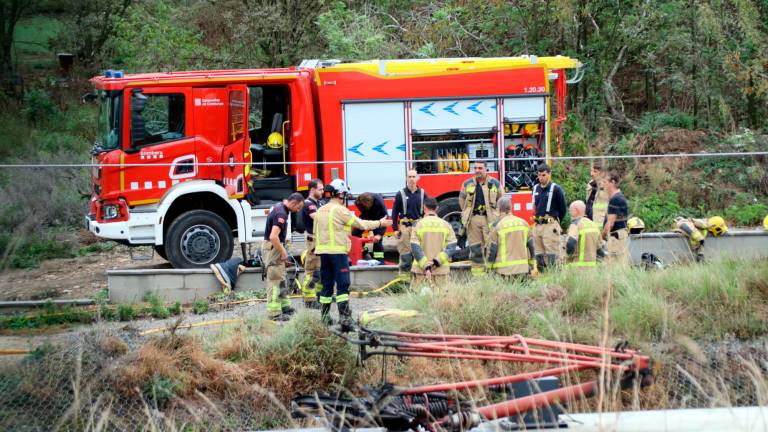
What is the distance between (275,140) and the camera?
13859 millimetres

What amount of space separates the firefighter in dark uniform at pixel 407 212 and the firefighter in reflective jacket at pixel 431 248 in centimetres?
88

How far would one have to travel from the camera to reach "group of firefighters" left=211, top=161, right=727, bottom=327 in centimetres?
1047

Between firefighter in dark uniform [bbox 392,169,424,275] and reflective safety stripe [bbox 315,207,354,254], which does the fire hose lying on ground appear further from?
firefighter in dark uniform [bbox 392,169,424,275]

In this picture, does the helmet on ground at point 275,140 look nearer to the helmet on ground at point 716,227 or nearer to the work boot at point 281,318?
the work boot at point 281,318

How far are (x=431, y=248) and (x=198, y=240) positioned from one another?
156 inches

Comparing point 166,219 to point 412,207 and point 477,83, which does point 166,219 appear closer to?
point 412,207

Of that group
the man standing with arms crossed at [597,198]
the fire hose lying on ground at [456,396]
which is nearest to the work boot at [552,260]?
the man standing with arms crossed at [597,198]

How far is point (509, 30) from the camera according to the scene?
2072 cm

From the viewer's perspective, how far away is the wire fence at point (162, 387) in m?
8.26

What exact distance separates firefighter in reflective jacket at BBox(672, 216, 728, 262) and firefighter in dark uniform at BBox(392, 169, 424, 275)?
3781 millimetres

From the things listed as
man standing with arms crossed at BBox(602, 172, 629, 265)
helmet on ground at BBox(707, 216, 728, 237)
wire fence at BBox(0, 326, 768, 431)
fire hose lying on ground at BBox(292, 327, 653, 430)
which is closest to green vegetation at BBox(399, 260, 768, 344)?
wire fence at BBox(0, 326, 768, 431)

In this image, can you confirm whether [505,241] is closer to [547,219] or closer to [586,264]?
[586,264]

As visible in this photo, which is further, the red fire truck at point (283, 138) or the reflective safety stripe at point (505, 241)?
the red fire truck at point (283, 138)

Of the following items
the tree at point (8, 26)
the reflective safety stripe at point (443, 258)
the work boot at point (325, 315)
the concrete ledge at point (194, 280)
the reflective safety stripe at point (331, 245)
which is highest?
the tree at point (8, 26)
